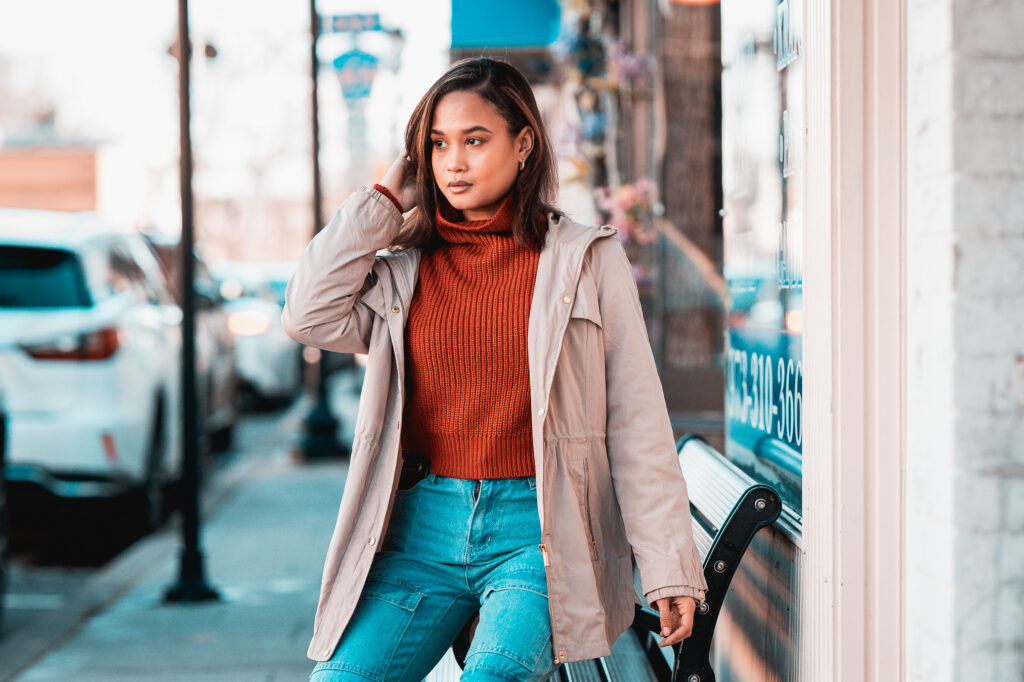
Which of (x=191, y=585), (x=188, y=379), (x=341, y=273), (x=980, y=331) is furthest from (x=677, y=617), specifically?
(x=188, y=379)

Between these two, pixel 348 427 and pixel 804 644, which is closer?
pixel 804 644

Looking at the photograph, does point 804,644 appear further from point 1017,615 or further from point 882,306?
point 882,306

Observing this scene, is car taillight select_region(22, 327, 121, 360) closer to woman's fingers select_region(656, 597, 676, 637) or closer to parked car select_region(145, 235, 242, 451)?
parked car select_region(145, 235, 242, 451)

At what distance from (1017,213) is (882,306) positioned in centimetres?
35

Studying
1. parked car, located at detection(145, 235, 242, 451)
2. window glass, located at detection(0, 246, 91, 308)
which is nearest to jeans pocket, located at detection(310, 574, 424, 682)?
window glass, located at detection(0, 246, 91, 308)

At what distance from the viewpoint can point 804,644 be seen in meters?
2.44

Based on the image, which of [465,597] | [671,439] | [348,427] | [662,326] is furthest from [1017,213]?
[348,427]

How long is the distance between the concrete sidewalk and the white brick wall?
3.10 meters

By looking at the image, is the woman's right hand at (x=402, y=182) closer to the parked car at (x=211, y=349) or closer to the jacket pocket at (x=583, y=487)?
the jacket pocket at (x=583, y=487)

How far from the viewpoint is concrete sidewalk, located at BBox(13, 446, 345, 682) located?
14.9 ft

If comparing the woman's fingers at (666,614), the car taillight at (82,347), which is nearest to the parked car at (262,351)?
the car taillight at (82,347)

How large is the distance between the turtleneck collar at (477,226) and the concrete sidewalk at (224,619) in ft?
8.11

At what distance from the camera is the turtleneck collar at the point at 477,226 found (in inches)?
100

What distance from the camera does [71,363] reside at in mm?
6598
